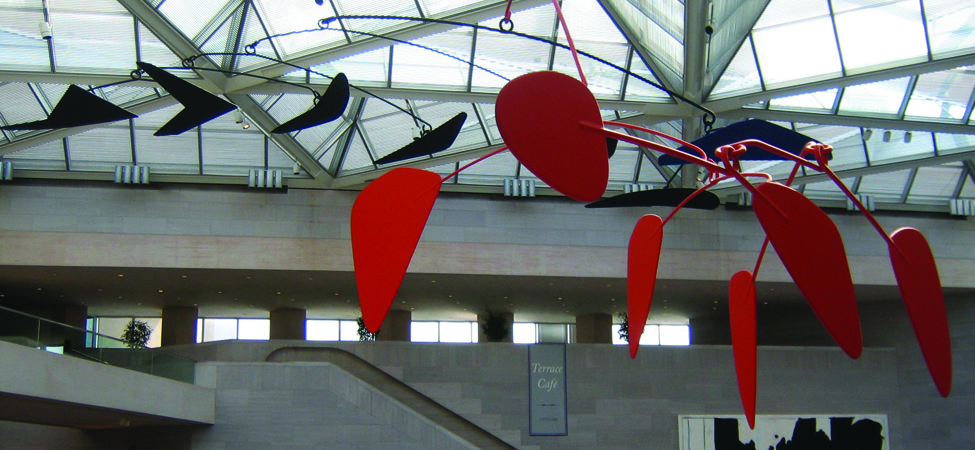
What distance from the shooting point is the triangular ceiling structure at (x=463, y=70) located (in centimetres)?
2156

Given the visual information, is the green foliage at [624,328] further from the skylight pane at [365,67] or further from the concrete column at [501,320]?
the skylight pane at [365,67]

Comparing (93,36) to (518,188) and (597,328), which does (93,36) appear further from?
(597,328)

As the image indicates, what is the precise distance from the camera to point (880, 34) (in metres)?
21.8

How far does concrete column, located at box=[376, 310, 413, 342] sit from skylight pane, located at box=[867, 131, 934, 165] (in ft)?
66.6

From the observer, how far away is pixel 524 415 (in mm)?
31625

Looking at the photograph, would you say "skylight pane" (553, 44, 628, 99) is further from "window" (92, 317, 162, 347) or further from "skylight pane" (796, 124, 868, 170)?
"window" (92, 317, 162, 347)

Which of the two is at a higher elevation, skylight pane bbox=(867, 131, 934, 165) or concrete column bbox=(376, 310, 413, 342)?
skylight pane bbox=(867, 131, 934, 165)

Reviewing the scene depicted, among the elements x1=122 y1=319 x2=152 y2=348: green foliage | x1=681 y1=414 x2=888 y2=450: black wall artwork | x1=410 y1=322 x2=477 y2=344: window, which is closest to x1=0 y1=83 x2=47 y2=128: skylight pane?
x1=122 y1=319 x2=152 y2=348: green foliage

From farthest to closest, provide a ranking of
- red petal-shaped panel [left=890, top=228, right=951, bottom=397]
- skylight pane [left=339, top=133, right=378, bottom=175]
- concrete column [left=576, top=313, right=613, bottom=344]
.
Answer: concrete column [left=576, top=313, right=613, bottom=344]
skylight pane [left=339, top=133, right=378, bottom=175]
red petal-shaped panel [left=890, top=228, right=951, bottom=397]

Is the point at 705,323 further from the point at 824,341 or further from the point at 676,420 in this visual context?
the point at 676,420

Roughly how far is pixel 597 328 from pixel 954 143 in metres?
17.7

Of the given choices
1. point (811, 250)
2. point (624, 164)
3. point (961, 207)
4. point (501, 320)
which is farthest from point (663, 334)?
point (811, 250)

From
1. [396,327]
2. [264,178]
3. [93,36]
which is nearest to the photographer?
[93,36]

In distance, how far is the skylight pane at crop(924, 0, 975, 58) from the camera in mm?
20922
